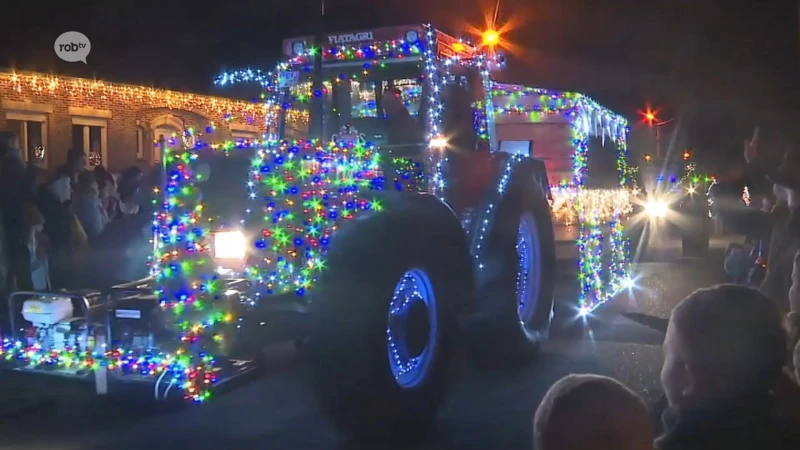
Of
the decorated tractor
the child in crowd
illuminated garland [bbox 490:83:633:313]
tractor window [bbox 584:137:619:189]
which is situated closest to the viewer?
the decorated tractor

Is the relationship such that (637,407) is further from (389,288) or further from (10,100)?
(10,100)

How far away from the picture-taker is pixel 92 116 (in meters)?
16.8

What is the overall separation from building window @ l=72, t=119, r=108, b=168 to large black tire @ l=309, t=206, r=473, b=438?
1294cm

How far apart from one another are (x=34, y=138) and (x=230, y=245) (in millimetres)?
12252

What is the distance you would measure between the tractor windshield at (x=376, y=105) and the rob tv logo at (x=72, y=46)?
1020 centimetres

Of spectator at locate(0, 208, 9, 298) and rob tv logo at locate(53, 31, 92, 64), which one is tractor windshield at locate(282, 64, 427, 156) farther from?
rob tv logo at locate(53, 31, 92, 64)

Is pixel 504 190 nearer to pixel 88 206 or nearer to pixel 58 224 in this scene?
pixel 58 224

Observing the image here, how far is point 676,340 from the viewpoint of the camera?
1.96 m

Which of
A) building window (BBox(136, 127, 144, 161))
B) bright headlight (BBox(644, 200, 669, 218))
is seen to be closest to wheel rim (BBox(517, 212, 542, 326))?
bright headlight (BBox(644, 200, 669, 218))

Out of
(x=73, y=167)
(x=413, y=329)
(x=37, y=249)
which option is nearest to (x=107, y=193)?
(x=73, y=167)

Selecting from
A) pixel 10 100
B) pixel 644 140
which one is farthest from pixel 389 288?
pixel 10 100

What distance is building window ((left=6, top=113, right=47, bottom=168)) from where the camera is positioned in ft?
51.4

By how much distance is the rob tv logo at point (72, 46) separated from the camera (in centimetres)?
1537

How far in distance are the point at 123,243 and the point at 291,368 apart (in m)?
2.02
